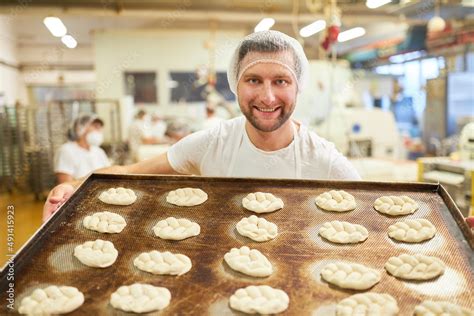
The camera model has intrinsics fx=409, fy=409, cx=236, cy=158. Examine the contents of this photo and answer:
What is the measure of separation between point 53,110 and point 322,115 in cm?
460

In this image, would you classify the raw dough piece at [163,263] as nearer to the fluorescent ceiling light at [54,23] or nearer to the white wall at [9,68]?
the fluorescent ceiling light at [54,23]

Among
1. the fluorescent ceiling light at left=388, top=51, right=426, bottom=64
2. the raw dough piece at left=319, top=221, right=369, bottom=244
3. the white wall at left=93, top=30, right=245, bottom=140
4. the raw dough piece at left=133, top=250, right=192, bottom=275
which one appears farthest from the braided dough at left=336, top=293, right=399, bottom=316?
the fluorescent ceiling light at left=388, top=51, right=426, bottom=64

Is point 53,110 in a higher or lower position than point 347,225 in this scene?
higher

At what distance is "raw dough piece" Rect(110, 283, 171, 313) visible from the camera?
109cm

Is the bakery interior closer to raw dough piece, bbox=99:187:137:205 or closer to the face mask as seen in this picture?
the face mask

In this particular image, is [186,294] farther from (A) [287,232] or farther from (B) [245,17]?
(B) [245,17]

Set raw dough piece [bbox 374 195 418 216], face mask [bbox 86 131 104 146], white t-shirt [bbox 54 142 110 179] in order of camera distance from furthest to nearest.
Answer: face mask [bbox 86 131 104 146]
white t-shirt [bbox 54 142 110 179]
raw dough piece [bbox 374 195 418 216]

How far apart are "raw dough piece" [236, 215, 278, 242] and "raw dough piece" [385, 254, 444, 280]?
392mm

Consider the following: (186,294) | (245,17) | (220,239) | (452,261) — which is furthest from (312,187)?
(245,17)

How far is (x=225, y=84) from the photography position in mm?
9594

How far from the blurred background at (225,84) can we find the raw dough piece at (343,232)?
1485 mm

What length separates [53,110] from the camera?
6.93 meters

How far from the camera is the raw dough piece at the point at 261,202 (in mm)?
1544

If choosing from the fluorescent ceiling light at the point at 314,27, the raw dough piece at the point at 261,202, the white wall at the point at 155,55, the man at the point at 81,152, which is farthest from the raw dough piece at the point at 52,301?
the white wall at the point at 155,55
